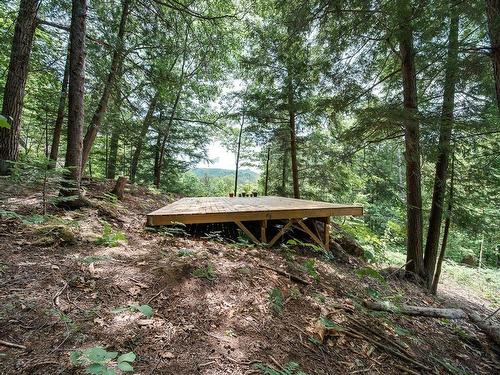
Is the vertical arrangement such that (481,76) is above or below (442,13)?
below

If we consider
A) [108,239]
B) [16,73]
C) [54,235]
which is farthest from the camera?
[16,73]

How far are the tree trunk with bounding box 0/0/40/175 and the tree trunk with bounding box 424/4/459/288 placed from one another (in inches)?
261

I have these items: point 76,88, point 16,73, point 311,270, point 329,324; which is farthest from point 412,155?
point 16,73

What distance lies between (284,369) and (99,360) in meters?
1.06

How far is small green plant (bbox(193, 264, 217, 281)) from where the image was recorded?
2.52 meters

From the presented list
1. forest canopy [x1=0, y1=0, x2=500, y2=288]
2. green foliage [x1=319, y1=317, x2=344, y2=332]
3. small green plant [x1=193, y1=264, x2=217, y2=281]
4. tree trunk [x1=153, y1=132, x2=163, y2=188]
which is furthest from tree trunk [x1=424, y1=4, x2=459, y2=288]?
tree trunk [x1=153, y1=132, x2=163, y2=188]

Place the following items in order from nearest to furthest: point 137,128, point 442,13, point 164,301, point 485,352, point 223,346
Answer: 1. point 223,346
2. point 164,301
3. point 485,352
4. point 442,13
5. point 137,128

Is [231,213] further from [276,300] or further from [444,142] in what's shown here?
[444,142]

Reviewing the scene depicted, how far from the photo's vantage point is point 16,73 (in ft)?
14.7

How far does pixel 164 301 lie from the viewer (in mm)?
2076

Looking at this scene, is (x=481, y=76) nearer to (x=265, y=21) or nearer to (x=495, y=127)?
(x=495, y=127)

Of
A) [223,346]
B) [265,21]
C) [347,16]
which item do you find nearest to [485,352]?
[223,346]

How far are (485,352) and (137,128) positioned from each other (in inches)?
348

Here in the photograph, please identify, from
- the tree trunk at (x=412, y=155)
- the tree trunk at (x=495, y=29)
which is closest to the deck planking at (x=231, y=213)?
the tree trunk at (x=412, y=155)
